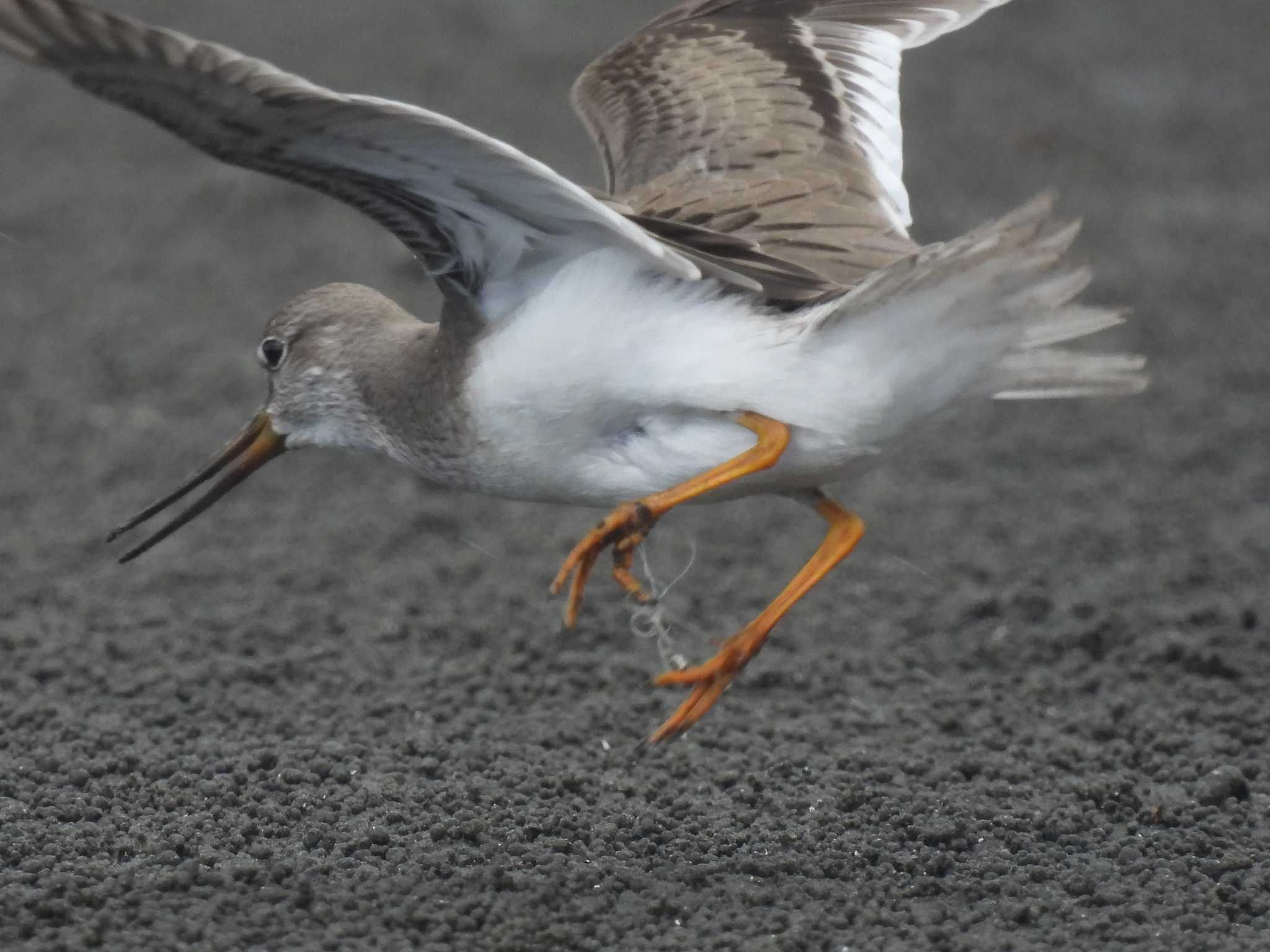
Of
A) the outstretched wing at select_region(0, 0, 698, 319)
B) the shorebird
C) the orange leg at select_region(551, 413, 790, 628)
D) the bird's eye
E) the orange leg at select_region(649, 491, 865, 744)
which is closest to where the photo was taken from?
the outstretched wing at select_region(0, 0, 698, 319)

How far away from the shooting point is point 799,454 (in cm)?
431

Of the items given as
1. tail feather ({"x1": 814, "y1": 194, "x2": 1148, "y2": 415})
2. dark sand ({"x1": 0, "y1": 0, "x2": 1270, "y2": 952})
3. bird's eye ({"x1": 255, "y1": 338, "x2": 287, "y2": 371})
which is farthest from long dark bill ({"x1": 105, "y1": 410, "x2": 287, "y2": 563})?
tail feather ({"x1": 814, "y1": 194, "x2": 1148, "y2": 415})

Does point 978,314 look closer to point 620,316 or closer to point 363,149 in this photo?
point 620,316

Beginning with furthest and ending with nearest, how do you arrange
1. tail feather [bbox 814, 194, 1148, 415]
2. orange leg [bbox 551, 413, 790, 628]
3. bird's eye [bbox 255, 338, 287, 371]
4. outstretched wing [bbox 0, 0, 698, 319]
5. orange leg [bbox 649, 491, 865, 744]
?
bird's eye [bbox 255, 338, 287, 371]
orange leg [bbox 649, 491, 865, 744]
orange leg [bbox 551, 413, 790, 628]
tail feather [bbox 814, 194, 1148, 415]
outstretched wing [bbox 0, 0, 698, 319]

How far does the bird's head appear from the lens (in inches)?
187

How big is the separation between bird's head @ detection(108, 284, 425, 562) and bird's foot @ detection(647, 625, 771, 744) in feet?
3.30

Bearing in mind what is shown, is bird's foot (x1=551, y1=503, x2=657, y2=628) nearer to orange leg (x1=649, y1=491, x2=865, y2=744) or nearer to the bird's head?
orange leg (x1=649, y1=491, x2=865, y2=744)

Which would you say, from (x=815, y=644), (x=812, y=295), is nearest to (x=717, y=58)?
(x=812, y=295)

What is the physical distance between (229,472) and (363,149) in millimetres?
1520

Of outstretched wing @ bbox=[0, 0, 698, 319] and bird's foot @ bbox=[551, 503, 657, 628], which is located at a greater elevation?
outstretched wing @ bbox=[0, 0, 698, 319]

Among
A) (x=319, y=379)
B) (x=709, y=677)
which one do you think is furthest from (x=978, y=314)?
(x=319, y=379)

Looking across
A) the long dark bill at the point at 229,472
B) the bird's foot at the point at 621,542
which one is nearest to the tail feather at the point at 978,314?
the bird's foot at the point at 621,542

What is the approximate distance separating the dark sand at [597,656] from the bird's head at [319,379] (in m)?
0.77

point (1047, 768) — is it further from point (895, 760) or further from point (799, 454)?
point (799, 454)
